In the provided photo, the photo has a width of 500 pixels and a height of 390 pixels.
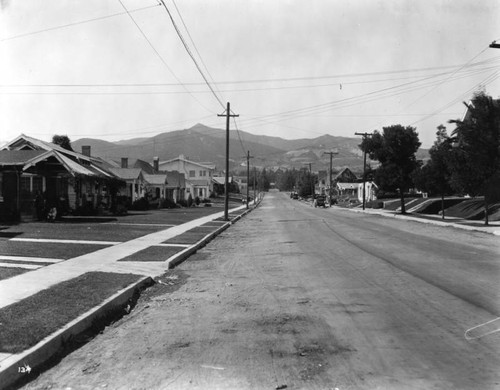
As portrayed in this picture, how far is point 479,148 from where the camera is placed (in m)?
24.4

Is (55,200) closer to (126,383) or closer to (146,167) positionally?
(126,383)

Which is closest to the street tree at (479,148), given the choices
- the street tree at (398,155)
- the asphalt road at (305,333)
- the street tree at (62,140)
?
the asphalt road at (305,333)

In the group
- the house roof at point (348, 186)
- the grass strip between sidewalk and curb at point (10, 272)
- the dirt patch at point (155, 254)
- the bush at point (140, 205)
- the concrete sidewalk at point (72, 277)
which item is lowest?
the dirt patch at point (155, 254)

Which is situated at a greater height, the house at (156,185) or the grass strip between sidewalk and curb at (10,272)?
the house at (156,185)

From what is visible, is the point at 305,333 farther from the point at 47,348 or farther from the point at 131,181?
the point at 131,181

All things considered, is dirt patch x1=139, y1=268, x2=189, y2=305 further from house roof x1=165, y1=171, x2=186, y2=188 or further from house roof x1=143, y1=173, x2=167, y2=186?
house roof x1=165, y1=171, x2=186, y2=188

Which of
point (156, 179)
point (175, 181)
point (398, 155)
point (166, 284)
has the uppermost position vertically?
point (398, 155)

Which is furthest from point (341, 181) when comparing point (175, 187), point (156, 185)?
point (156, 185)

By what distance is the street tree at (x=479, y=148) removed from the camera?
79.5 feet

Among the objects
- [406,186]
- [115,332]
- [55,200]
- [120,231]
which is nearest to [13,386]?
[115,332]

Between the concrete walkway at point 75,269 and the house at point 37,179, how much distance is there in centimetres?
996

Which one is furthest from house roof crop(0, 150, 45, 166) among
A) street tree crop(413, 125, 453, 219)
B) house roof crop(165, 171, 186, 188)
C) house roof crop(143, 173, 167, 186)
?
house roof crop(165, 171, 186, 188)

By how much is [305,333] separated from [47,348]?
3.03 meters

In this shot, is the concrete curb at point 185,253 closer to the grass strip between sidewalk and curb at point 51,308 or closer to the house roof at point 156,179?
the grass strip between sidewalk and curb at point 51,308
